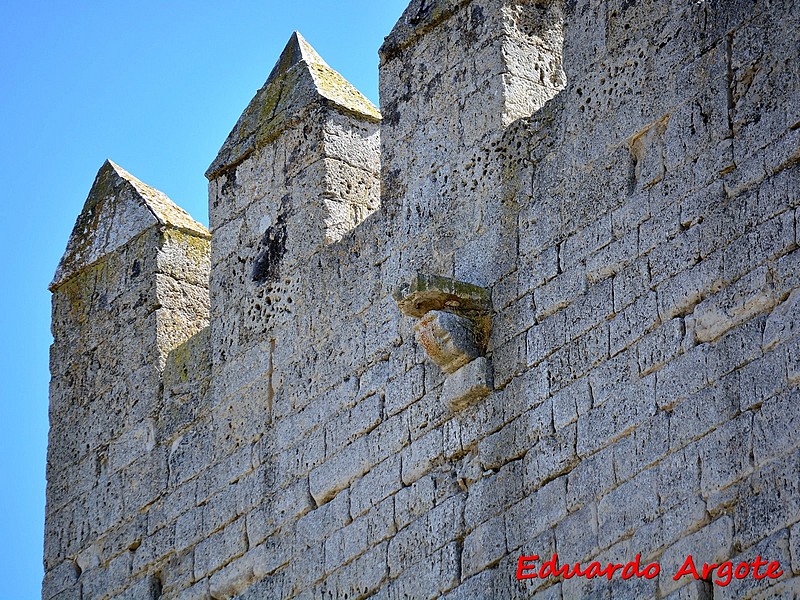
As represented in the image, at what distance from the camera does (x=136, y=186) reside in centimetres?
1060

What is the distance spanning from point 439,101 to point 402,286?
112 centimetres

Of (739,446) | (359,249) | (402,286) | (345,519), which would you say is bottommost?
(739,446)

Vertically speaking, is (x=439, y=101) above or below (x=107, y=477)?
above

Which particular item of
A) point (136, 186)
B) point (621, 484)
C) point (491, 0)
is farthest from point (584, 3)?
point (136, 186)

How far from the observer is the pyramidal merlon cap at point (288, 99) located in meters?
9.48

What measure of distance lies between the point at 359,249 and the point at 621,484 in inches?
91.7

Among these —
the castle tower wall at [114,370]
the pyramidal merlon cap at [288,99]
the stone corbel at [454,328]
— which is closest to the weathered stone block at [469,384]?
the stone corbel at [454,328]

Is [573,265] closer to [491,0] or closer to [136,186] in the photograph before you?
[491,0]

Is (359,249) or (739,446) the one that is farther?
(359,249)

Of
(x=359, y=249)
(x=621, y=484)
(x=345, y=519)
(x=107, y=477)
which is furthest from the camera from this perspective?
(x=107, y=477)

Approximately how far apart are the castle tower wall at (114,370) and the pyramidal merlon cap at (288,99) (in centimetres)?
62

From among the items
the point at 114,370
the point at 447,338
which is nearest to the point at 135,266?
the point at 114,370

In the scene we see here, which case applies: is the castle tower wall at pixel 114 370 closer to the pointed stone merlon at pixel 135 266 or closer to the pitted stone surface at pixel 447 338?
the pointed stone merlon at pixel 135 266

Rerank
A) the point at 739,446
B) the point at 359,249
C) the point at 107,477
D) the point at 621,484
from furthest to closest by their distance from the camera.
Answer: the point at 107,477
the point at 359,249
the point at 621,484
the point at 739,446
